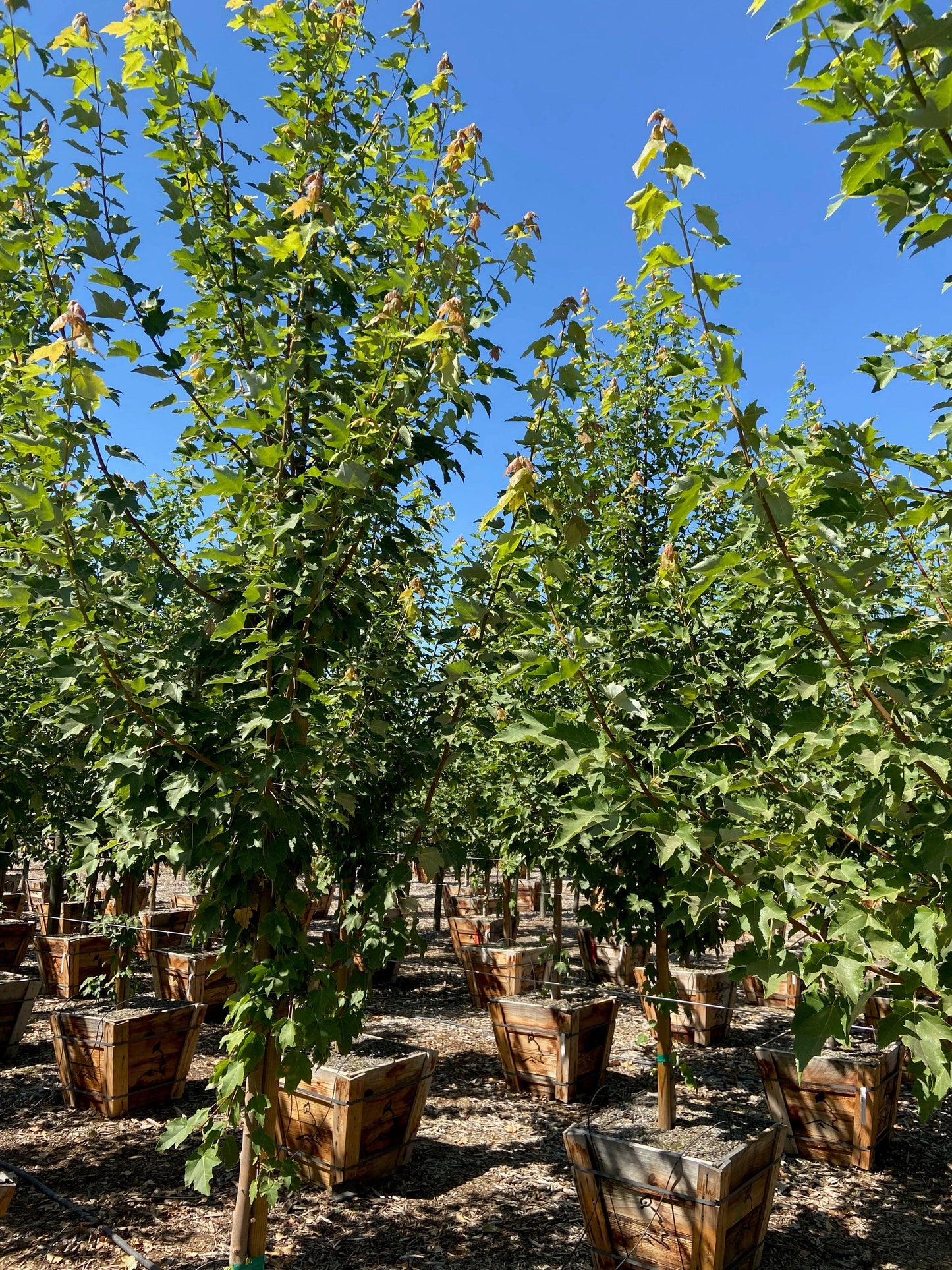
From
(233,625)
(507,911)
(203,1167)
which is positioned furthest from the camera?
(507,911)

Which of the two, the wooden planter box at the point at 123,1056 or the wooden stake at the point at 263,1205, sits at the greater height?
the wooden stake at the point at 263,1205

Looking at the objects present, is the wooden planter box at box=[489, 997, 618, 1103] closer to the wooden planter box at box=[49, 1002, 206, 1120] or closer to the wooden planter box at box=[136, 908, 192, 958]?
the wooden planter box at box=[49, 1002, 206, 1120]

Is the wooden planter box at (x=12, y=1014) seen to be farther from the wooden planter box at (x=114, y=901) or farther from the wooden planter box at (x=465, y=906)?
the wooden planter box at (x=465, y=906)

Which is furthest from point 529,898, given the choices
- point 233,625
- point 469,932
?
point 233,625

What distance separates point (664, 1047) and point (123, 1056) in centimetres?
377

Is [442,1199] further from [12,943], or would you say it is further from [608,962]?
[12,943]

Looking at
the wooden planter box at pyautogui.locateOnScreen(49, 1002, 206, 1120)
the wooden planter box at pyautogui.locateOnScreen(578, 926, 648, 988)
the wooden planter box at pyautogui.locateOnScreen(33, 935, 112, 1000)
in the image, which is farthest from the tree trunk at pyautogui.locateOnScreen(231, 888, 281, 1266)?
the wooden planter box at pyautogui.locateOnScreen(578, 926, 648, 988)

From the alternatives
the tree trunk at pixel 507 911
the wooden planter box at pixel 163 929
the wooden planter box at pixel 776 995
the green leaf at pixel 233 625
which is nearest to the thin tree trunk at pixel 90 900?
the wooden planter box at pixel 163 929

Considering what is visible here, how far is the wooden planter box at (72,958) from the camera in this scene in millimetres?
8805

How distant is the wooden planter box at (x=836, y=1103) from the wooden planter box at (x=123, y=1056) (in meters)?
4.29

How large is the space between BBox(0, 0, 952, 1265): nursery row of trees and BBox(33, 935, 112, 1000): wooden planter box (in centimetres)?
624

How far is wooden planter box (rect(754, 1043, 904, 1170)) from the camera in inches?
212

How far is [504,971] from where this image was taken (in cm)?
886

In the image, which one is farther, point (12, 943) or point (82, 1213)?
point (12, 943)
